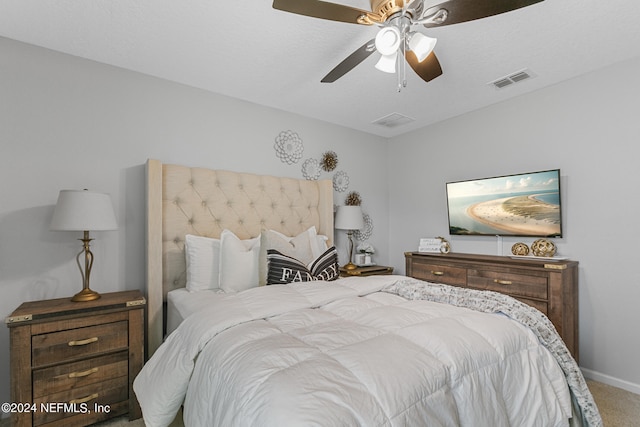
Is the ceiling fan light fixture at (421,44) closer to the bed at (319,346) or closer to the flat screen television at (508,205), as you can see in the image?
the bed at (319,346)

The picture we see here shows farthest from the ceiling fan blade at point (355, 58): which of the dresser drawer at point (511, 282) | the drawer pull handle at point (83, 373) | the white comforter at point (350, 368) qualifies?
the drawer pull handle at point (83, 373)

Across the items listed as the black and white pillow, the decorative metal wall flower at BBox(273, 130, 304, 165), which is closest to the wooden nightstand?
the black and white pillow

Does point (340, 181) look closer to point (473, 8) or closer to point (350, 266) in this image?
point (350, 266)

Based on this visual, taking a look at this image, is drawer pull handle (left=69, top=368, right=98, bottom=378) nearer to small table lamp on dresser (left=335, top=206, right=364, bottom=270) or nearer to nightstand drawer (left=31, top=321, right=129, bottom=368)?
nightstand drawer (left=31, top=321, right=129, bottom=368)

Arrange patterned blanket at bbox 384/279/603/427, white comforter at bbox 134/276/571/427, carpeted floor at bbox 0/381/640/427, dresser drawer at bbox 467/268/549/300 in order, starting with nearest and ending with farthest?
white comforter at bbox 134/276/571/427 < patterned blanket at bbox 384/279/603/427 < carpeted floor at bbox 0/381/640/427 < dresser drawer at bbox 467/268/549/300

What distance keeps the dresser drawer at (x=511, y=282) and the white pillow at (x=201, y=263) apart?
233 centimetres

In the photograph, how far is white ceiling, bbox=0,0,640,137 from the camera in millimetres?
1819

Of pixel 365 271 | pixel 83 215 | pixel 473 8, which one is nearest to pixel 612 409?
pixel 365 271

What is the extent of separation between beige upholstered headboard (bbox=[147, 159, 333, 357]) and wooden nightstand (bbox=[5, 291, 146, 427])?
0.32 metres

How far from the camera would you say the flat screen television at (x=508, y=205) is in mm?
2752

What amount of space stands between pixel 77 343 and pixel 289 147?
7.96ft

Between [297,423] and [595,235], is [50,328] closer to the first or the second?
[297,423]

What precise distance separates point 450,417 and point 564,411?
78 cm

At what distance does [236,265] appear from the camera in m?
2.42
